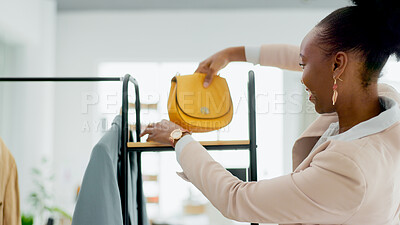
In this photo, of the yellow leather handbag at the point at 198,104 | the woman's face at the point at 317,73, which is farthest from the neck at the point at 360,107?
the yellow leather handbag at the point at 198,104

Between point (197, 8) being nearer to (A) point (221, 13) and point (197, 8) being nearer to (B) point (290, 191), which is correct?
(A) point (221, 13)

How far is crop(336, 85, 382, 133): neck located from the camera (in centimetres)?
95

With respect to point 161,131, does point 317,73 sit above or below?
above

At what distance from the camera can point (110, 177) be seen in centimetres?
118

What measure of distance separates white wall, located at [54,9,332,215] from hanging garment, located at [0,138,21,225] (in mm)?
3532

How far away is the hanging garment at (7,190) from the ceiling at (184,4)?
3434 millimetres

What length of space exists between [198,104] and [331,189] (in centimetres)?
53

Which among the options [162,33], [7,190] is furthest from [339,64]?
[162,33]

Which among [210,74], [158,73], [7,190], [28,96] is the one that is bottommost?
[7,190]

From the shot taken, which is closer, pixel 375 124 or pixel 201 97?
pixel 375 124

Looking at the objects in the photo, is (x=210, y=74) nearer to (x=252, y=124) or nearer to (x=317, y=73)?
(x=252, y=124)

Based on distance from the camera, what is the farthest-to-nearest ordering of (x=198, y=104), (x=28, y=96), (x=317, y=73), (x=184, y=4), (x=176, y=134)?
(x=184, y=4) < (x=28, y=96) < (x=198, y=104) < (x=176, y=134) < (x=317, y=73)

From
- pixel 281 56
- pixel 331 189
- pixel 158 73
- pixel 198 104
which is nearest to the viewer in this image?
pixel 331 189

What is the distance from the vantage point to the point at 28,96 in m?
4.36
